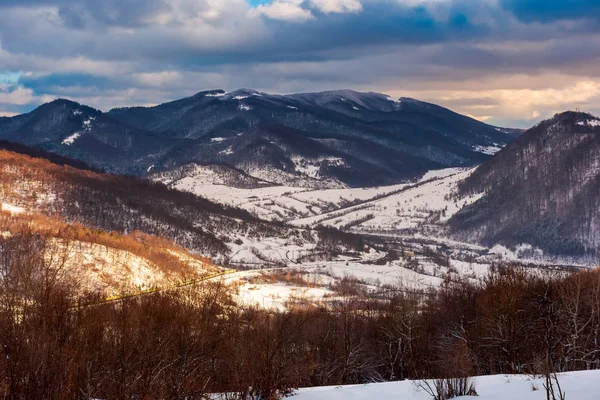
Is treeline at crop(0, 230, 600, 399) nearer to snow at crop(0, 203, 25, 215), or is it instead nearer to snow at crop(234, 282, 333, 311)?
snow at crop(234, 282, 333, 311)

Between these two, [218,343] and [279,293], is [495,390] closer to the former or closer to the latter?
[218,343]

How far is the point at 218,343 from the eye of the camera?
36.2 meters

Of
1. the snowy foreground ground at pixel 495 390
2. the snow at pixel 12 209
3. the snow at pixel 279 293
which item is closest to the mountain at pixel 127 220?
the snow at pixel 12 209

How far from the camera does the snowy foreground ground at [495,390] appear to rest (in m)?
24.3

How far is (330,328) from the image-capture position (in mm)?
65875

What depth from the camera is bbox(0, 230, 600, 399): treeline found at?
2534cm

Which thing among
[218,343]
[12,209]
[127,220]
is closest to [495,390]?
[218,343]

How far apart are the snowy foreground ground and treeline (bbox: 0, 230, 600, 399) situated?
115 centimetres

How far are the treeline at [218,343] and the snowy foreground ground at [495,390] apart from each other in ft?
3.77

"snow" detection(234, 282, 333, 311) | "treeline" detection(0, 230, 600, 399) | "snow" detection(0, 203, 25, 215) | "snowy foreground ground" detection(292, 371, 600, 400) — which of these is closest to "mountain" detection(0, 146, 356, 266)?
"snow" detection(0, 203, 25, 215)

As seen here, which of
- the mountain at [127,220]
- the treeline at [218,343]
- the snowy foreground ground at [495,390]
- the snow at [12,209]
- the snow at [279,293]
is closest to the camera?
the snowy foreground ground at [495,390]

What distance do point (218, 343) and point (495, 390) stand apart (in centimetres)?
1656

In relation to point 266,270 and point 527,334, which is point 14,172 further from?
point 527,334

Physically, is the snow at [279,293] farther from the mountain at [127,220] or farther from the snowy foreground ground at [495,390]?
the snowy foreground ground at [495,390]
